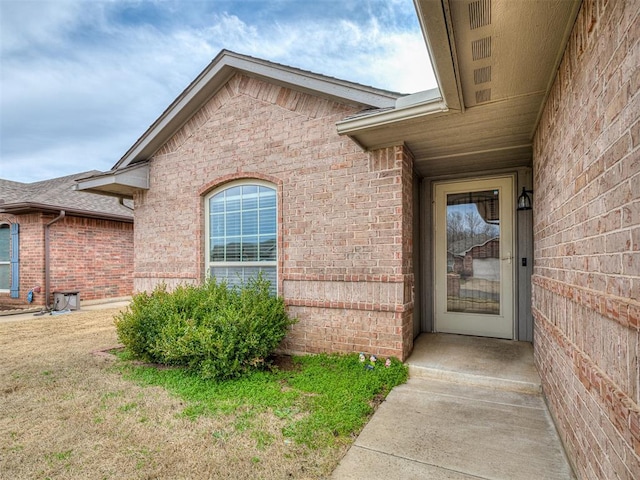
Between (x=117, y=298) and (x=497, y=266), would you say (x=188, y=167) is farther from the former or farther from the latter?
(x=117, y=298)

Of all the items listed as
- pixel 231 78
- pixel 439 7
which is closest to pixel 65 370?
pixel 231 78

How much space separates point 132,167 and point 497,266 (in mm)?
6401

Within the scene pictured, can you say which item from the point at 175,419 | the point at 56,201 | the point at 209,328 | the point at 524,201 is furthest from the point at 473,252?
the point at 56,201

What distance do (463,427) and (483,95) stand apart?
288 centimetres

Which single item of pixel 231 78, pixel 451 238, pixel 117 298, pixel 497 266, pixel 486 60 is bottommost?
pixel 117 298

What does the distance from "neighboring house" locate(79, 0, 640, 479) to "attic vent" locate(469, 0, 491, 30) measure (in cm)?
1

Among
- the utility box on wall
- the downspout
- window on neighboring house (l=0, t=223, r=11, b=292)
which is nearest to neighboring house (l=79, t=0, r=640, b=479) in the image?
the downspout

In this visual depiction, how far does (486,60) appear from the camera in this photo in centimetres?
247

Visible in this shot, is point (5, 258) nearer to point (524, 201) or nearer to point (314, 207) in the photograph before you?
point (314, 207)

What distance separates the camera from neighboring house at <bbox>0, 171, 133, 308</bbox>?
942 cm

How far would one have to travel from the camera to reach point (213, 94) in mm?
5586

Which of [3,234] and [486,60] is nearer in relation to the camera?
[486,60]

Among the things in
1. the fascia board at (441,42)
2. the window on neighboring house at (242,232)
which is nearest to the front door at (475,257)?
the fascia board at (441,42)

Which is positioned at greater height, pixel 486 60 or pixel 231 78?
pixel 231 78
